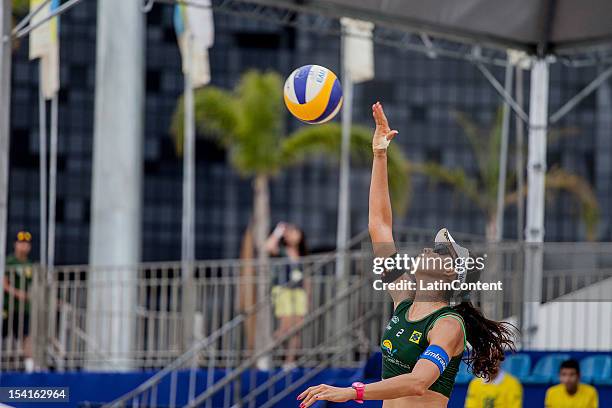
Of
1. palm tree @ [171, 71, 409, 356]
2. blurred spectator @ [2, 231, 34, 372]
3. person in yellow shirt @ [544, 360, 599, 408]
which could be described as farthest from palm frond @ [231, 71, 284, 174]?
person in yellow shirt @ [544, 360, 599, 408]

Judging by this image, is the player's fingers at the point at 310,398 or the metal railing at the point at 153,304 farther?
the metal railing at the point at 153,304

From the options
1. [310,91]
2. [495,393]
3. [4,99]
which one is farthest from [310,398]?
[495,393]

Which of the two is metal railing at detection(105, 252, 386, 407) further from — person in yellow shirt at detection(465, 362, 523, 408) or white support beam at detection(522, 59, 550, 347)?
person in yellow shirt at detection(465, 362, 523, 408)

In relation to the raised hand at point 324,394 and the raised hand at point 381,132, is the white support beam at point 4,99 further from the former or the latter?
the raised hand at point 324,394

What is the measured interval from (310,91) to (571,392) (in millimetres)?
5712

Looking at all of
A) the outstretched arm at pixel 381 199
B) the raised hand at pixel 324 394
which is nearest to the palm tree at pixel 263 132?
the outstretched arm at pixel 381 199

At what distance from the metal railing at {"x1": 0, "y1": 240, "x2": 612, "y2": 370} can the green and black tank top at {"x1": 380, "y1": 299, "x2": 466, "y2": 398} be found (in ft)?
27.8

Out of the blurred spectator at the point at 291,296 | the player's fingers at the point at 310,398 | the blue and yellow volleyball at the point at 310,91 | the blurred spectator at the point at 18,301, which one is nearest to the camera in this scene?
the player's fingers at the point at 310,398

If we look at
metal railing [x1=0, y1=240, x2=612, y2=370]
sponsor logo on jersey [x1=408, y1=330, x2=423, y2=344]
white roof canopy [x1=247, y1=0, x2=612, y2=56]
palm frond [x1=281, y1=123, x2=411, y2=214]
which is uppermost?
white roof canopy [x1=247, y1=0, x2=612, y2=56]

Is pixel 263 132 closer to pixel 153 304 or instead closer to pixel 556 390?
pixel 153 304

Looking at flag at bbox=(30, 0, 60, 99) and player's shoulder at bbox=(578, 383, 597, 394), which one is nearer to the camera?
player's shoulder at bbox=(578, 383, 597, 394)

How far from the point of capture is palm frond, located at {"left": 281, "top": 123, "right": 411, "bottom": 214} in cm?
3209

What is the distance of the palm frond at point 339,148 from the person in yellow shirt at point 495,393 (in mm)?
17503

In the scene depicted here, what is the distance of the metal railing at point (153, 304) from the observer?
16094 mm
